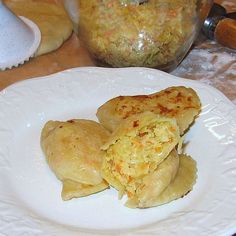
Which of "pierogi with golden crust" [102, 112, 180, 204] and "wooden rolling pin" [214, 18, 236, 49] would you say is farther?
"wooden rolling pin" [214, 18, 236, 49]

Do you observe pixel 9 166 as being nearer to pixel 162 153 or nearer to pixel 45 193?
pixel 45 193

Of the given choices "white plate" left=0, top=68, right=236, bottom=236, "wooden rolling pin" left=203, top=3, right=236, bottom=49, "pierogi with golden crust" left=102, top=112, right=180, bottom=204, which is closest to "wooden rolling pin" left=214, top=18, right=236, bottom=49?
"wooden rolling pin" left=203, top=3, right=236, bottom=49

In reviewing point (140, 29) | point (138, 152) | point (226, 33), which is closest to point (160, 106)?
point (138, 152)

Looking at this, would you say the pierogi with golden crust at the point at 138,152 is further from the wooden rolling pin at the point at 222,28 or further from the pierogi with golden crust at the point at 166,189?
the wooden rolling pin at the point at 222,28

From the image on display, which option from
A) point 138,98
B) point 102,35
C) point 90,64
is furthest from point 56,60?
point 138,98

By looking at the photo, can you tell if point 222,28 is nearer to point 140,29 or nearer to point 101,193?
point 140,29

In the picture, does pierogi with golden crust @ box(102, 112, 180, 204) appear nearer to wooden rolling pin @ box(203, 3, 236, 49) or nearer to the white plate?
the white plate
